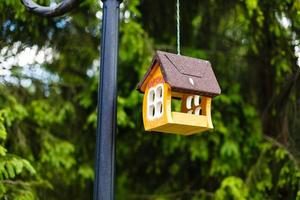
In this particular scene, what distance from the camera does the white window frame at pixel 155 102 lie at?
2447 millimetres

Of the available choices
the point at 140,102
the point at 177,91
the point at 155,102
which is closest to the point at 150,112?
the point at 155,102

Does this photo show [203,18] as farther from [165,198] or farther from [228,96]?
[165,198]

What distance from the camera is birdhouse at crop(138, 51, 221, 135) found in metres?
2.38

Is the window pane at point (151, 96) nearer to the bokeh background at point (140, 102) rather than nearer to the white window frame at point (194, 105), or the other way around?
the white window frame at point (194, 105)

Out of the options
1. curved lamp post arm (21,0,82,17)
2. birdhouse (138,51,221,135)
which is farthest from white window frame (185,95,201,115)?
curved lamp post arm (21,0,82,17)

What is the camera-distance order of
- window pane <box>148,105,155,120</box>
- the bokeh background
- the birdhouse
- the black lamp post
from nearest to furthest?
the black lamp post, the birdhouse, window pane <box>148,105,155,120</box>, the bokeh background

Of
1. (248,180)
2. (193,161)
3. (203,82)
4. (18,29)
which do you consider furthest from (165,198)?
(203,82)

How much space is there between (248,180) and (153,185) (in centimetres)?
137

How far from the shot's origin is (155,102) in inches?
98.5

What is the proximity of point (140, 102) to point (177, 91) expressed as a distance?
2428mm

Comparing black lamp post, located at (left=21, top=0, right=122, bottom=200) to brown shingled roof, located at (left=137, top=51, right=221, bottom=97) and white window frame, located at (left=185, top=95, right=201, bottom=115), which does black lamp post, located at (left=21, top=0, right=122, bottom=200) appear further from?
white window frame, located at (left=185, top=95, right=201, bottom=115)

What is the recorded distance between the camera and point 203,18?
520 cm

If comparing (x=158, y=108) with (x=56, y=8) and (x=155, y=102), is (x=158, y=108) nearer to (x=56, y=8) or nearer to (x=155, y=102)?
(x=155, y=102)

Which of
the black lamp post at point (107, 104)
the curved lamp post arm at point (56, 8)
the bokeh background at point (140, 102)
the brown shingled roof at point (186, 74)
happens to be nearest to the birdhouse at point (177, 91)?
the brown shingled roof at point (186, 74)
